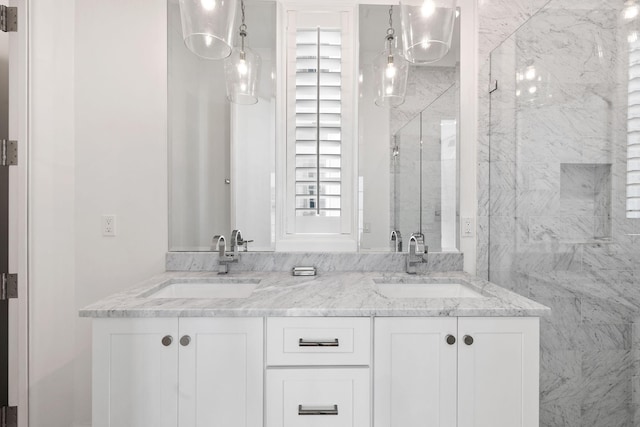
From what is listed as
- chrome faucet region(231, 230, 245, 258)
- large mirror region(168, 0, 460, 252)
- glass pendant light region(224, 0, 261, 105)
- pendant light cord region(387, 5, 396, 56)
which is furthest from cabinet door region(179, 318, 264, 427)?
pendant light cord region(387, 5, 396, 56)

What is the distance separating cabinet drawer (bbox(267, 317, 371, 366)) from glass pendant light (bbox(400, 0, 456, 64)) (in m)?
0.99

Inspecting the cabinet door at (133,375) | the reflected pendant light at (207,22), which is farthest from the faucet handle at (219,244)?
the reflected pendant light at (207,22)

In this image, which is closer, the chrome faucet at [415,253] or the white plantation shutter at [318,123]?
the chrome faucet at [415,253]

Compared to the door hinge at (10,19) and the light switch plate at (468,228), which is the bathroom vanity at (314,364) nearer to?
the light switch plate at (468,228)

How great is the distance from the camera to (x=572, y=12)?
1532mm

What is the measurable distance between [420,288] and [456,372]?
0.49 meters

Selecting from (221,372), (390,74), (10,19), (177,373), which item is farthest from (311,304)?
(10,19)

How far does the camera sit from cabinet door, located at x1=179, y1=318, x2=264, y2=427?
1.14 metres

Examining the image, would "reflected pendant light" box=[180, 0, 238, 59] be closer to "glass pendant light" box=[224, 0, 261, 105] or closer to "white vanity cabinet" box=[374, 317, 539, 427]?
"glass pendant light" box=[224, 0, 261, 105]

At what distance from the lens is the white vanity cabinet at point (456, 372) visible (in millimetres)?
1163

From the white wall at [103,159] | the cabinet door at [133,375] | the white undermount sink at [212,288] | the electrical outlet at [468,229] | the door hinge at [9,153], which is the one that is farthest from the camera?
the electrical outlet at [468,229]

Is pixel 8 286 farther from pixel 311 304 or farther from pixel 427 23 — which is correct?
pixel 427 23

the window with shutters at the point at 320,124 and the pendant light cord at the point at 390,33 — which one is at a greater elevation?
the pendant light cord at the point at 390,33

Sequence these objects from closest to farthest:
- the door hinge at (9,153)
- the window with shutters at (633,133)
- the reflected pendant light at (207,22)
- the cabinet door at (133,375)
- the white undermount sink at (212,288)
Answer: the reflected pendant light at (207,22) → the cabinet door at (133,375) → the window with shutters at (633,133) → the door hinge at (9,153) → the white undermount sink at (212,288)
